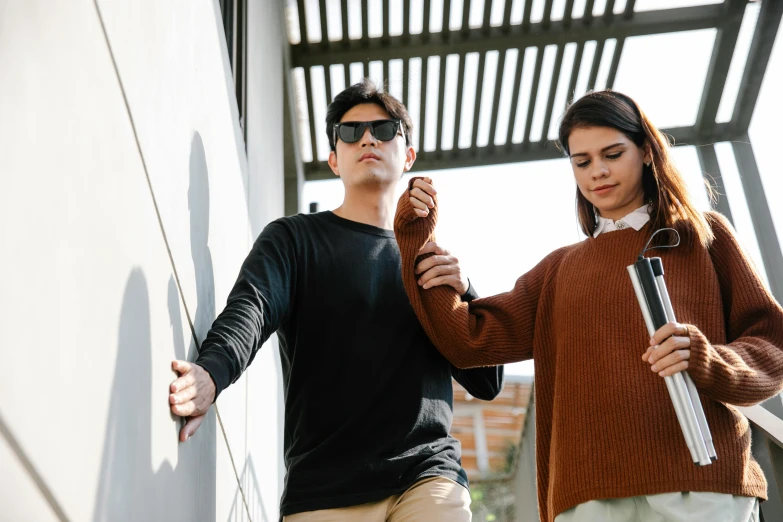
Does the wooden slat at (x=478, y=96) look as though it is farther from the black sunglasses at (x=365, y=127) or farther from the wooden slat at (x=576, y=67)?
the black sunglasses at (x=365, y=127)

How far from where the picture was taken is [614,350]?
2070mm

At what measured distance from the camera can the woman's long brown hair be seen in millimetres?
2189

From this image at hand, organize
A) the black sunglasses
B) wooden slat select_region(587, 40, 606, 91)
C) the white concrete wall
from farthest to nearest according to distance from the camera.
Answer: wooden slat select_region(587, 40, 606, 91) → the black sunglasses → the white concrete wall

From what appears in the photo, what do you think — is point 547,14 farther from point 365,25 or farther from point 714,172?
point 714,172

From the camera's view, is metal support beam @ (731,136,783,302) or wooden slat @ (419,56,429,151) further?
wooden slat @ (419,56,429,151)

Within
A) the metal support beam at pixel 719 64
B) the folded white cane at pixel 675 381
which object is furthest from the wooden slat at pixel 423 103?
the folded white cane at pixel 675 381

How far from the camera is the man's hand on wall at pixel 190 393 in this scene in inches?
65.9

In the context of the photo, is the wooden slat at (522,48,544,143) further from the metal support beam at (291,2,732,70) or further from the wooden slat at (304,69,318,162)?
the wooden slat at (304,69,318,162)

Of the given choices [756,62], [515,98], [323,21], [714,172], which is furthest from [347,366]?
[756,62]

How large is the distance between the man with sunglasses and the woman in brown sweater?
0.13 m

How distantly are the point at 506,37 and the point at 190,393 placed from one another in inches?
177

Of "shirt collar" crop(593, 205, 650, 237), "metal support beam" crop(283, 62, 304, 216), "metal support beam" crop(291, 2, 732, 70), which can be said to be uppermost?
"metal support beam" crop(291, 2, 732, 70)

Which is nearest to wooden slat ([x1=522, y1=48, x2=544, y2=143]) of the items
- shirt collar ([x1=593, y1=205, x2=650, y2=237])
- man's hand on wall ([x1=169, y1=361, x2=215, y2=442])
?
shirt collar ([x1=593, y1=205, x2=650, y2=237])

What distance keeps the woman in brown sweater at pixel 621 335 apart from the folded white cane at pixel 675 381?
0.03m
